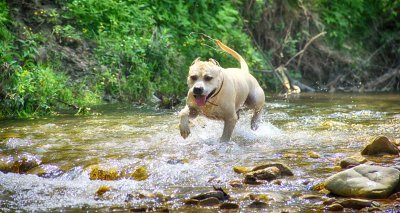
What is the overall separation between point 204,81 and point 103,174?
1.90 meters

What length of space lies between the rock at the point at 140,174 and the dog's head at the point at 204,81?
5.08 feet

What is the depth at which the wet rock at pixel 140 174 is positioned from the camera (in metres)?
6.14

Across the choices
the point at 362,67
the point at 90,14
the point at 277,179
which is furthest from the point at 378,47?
the point at 277,179

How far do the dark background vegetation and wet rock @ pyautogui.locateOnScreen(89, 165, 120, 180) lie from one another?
434cm

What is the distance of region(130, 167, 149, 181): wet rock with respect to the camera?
20.1 ft

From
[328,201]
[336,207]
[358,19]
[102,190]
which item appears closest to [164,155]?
[102,190]

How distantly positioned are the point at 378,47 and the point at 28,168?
16315mm

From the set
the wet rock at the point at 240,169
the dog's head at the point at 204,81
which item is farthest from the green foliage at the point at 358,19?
the wet rock at the point at 240,169

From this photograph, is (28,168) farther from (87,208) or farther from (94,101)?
(94,101)

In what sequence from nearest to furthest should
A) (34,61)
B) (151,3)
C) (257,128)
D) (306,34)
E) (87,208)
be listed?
(87,208) < (257,128) < (34,61) < (151,3) < (306,34)

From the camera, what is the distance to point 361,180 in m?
5.24

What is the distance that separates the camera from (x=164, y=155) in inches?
273

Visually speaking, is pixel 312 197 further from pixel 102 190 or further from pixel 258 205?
pixel 102 190

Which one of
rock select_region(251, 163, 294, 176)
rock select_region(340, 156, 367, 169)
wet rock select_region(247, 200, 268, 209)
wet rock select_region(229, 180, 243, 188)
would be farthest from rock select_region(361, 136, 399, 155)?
wet rock select_region(247, 200, 268, 209)
